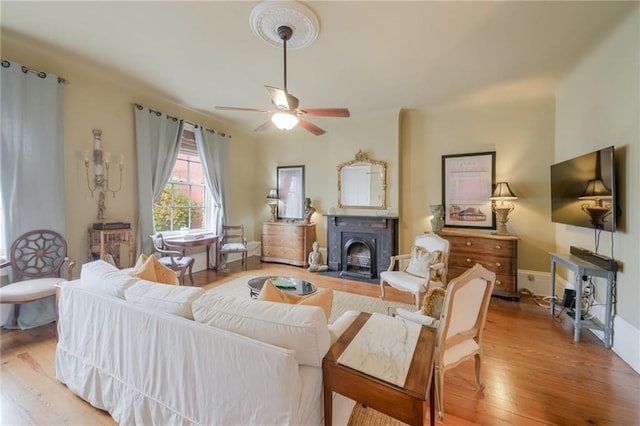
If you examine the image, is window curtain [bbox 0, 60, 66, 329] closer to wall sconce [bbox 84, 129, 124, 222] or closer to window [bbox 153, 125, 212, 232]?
wall sconce [bbox 84, 129, 124, 222]

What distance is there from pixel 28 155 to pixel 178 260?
1.98m

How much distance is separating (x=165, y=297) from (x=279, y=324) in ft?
2.59

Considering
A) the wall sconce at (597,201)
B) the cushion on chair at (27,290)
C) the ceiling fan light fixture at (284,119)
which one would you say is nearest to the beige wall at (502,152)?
the wall sconce at (597,201)

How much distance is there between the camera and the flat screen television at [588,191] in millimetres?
2363

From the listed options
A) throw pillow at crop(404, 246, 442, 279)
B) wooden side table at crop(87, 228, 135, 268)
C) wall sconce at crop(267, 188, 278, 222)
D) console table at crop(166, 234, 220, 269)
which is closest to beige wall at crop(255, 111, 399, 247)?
wall sconce at crop(267, 188, 278, 222)

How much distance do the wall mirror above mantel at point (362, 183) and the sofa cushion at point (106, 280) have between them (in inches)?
152

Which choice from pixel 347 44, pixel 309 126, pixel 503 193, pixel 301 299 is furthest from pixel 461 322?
pixel 503 193

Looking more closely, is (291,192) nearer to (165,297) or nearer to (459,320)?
(165,297)

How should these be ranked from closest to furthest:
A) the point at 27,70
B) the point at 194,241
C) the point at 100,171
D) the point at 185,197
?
the point at 27,70 < the point at 100,171 < the point at 194,241 < the point at 185,197

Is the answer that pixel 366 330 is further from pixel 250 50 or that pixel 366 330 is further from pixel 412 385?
pixel 250 50

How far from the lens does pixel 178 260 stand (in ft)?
12.5

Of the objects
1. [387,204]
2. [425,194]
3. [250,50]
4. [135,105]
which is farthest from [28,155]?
[425,194]

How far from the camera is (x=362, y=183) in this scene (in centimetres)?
496

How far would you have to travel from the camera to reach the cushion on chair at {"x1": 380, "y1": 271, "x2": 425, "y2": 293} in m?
3.02
